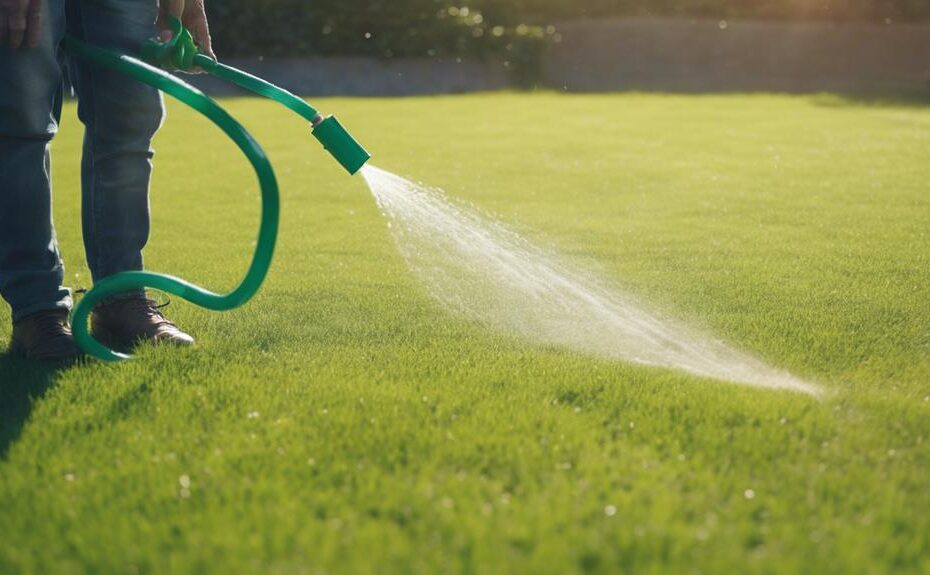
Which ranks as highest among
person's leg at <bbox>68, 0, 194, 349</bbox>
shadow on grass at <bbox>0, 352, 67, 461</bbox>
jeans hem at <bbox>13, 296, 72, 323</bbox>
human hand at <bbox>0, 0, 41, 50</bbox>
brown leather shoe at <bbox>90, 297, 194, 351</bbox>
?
human hand at <bbox>0, 0, 41, 50</bbox>

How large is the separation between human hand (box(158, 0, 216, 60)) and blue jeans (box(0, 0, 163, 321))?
0.15 meters

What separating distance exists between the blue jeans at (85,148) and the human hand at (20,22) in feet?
0.19

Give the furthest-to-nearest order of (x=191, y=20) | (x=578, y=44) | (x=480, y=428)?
(x=578, y=44), (x=191, y=20), (x=480, y=428)

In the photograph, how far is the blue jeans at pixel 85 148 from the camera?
273 centimetres

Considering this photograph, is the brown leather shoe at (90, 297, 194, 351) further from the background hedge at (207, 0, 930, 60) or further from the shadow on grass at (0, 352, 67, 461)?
the background hedge at (207, 0, 930, 60)

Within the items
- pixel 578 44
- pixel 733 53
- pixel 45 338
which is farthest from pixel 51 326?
pixel 733 53

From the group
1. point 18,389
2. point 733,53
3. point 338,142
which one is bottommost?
point 18,389

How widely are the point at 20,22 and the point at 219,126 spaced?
2.23 feet

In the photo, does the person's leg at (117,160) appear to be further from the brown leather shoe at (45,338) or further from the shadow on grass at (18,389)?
the shadow on grass at (18,389)

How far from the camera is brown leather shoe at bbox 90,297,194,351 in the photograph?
3.00 meters

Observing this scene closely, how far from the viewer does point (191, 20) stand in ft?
10.6

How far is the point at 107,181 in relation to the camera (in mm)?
3102

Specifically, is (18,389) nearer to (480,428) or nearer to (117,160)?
(117,160)

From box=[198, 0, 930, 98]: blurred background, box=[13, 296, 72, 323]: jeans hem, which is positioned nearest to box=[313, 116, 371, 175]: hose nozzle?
box=[13, 296, 72, 323]: jeans hem
